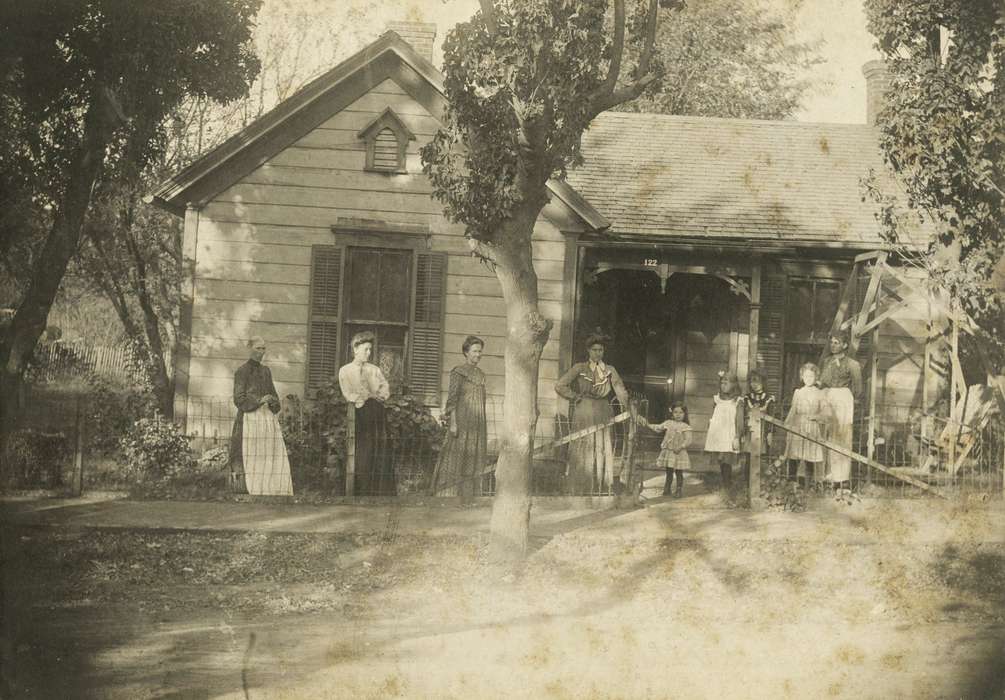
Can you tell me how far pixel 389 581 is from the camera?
7273mm

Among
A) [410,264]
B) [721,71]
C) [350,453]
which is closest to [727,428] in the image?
[350,453]

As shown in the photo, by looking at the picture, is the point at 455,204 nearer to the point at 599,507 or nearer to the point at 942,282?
the point at 599,507

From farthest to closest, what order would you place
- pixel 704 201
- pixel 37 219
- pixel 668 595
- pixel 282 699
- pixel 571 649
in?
pixel 704 201 < pixel 37 219 < pixel 668 595 < pixel 571 649 < pixel 282 699

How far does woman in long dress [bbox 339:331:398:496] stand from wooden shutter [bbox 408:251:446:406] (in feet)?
5.38

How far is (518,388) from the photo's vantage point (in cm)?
740

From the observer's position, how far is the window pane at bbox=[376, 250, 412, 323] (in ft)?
39.0

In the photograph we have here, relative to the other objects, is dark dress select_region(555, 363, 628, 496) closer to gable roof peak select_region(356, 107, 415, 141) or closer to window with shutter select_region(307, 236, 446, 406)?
window with shutter select_region(307, 236, 446, 406)

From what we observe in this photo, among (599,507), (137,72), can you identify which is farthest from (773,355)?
(137,72)

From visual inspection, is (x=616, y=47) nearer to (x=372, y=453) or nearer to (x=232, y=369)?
(x=372, y=453)

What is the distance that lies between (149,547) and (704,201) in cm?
956

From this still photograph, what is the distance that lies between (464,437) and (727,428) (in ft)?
10.3

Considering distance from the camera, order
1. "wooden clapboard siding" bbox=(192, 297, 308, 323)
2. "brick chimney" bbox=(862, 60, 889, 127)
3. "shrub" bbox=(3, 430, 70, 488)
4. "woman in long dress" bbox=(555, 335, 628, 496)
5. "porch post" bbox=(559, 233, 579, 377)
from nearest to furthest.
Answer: "shrub" bbox=(3, 430, 70, 488) < "woman in long dress" bbox=(555, 335, 628, 496) < "wooden clapboard siding" bbox=(192, 297, 308, 323) < "porch post" bbox=(559, 233, 579, 377) < "brick chimney" bbox=(862, 60, 889, 127)

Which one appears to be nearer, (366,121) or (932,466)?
(932,466)

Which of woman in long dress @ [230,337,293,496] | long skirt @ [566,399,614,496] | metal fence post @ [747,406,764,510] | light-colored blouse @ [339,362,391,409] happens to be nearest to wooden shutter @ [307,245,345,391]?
woman in long dress @ [230,337,293,496]
